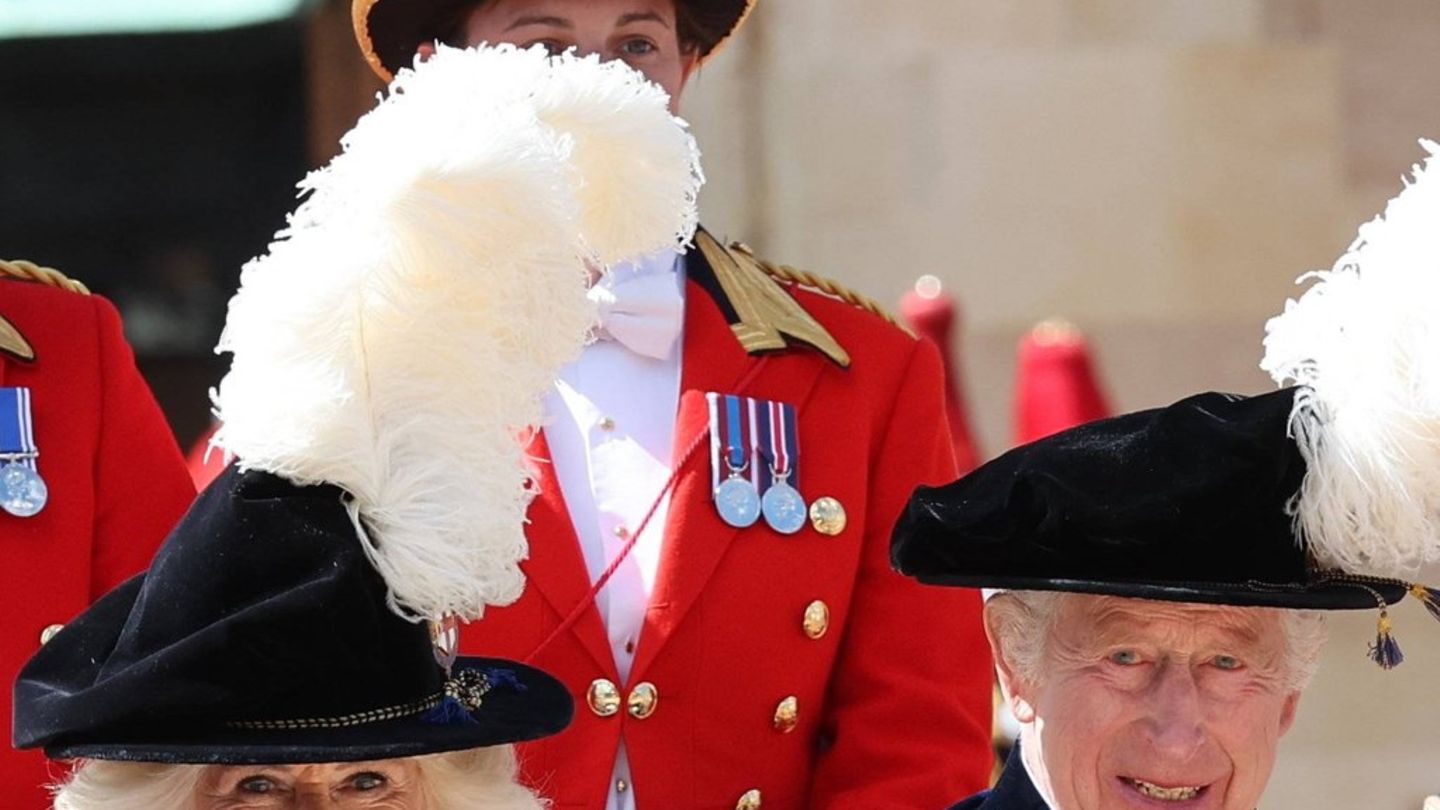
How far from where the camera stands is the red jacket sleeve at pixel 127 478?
12.2 feet

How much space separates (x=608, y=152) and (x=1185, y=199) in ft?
10.8

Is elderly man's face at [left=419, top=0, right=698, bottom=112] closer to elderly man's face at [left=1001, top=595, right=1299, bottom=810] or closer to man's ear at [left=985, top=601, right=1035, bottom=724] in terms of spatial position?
man's ear at [left=985, top=601, right=1035, bottom=724]

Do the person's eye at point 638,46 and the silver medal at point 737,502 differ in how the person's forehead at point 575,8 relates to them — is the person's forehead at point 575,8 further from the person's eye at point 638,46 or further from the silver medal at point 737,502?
the silver medal at point 737,502

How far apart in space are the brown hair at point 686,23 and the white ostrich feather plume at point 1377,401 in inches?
44.3

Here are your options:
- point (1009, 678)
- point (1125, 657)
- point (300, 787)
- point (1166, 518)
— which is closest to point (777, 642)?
point (1009, 678)

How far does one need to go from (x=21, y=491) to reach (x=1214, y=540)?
1367 mm

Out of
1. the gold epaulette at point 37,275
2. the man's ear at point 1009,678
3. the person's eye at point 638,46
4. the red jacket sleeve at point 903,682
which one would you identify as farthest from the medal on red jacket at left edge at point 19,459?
the man's ear at point 1009,678

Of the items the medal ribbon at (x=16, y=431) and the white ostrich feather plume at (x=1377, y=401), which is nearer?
the white ostrich feather plume at (x=1377, y=401)

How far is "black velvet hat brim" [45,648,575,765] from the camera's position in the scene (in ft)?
9.86

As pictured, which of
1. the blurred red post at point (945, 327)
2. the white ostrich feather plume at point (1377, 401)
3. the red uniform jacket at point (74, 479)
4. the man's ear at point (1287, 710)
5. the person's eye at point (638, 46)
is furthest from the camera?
the blurred red post at point (945, 327)

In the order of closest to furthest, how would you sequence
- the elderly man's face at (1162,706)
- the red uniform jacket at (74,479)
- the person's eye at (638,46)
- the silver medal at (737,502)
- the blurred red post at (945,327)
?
the elderly man's face at (1162,706)
the red uniform jacket at (74,479)
the silver medal at (737,502)
the person's eye at (638,46)
the blurred red post at (945,327)

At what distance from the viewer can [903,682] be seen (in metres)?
3.85

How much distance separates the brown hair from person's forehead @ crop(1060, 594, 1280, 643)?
3.57 ft

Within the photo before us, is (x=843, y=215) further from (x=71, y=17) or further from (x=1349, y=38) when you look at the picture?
(x=71, y=17)
